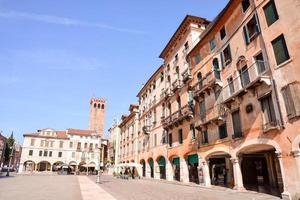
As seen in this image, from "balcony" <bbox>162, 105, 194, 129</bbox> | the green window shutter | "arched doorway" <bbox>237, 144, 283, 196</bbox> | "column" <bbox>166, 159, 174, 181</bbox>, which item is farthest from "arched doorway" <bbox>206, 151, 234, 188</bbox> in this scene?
the green window shutter

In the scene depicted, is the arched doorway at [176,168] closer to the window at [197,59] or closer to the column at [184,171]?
the column at [184,171]

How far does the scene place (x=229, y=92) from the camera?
18250 millimetres

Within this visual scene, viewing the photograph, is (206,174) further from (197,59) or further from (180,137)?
(197,59)

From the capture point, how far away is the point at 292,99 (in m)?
12.1

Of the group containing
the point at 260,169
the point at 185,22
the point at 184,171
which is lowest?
the point at 184,171

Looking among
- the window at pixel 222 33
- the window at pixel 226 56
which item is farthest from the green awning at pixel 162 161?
the window at pixel 222 33

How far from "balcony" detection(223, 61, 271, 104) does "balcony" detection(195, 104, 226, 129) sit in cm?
125

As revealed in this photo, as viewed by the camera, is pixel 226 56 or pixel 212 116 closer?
pixel 226 56

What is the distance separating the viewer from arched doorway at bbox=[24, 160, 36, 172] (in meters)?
64.4

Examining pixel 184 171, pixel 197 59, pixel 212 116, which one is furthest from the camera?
pixel 184 171

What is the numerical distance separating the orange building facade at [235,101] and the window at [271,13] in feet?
0.20

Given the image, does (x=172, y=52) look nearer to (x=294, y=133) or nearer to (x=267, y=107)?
(x=267, y=107)

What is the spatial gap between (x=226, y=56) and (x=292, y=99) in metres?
8.69

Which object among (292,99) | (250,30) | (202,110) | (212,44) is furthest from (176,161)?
(292,99)
